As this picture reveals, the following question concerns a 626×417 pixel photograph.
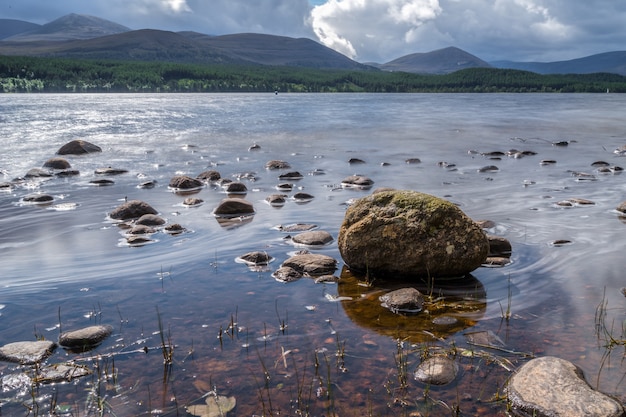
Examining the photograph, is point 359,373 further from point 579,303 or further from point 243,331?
point 579,303

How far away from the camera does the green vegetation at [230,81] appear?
124m

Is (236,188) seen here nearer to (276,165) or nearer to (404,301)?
(276,165)

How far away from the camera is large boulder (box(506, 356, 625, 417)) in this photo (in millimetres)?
4801

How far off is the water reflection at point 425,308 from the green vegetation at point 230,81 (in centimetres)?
12148

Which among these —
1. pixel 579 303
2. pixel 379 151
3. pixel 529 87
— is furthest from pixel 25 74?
pixel 579 303

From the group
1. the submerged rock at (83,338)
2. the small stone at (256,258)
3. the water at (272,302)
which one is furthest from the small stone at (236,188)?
the submerged rock at (83,338)

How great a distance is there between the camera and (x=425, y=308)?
762cm

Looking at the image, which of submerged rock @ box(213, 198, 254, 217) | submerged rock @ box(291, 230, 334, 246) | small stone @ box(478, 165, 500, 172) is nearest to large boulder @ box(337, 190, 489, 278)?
submerged rock @ box(291, 230, 334, 246)

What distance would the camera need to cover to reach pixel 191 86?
144 metres

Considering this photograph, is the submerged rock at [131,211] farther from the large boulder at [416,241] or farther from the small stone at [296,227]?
the large boulder at [416,241]

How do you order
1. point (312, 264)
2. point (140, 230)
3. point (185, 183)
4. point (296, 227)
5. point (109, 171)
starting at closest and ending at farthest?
point (312, 264), point (140, 230), point (296, 227), point (185, 183), point (109, 171)

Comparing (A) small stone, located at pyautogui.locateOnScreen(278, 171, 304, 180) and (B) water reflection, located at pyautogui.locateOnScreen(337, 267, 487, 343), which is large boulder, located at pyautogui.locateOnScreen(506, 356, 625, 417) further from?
(A) small stone, located at pyautogui.locateOnScreen(278, 171, 304, 180)

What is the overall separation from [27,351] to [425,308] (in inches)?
197

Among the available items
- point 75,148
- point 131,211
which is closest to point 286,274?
point 131,211
